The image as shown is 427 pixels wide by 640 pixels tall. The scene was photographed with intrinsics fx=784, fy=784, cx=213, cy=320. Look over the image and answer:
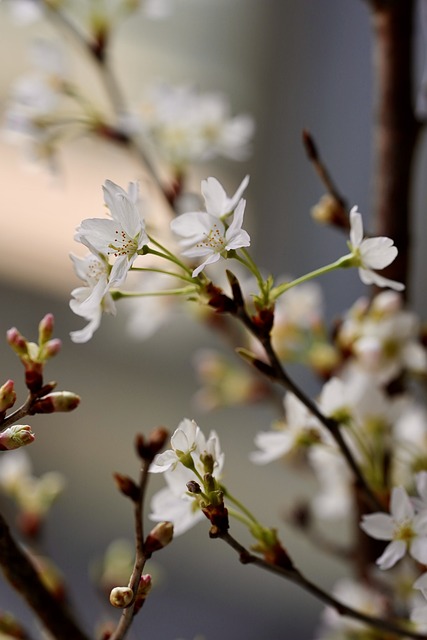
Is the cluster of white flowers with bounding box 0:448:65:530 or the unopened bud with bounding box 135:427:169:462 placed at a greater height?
the unopened bud with bounding box 135:427:169:462

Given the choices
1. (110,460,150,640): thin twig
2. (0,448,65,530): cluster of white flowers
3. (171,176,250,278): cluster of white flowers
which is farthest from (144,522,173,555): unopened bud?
(0,448,65,530): cluster of white flowers

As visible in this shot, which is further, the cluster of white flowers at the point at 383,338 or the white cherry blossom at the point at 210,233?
the cluster of white flowers at the point at 383,338

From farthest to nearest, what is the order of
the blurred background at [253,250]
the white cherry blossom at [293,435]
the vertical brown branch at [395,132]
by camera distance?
1. the blurred background at [253,250]
2. the vertical brown branch at [395,132]
3. the white cherry blossom at [293,435]

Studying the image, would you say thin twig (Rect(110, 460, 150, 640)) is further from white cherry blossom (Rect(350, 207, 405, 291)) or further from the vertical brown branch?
the vertical brown branch

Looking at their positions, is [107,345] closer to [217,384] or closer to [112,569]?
[217,384]

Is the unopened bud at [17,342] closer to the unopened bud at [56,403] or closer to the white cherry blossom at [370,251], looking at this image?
the unopened bud at [56,403]

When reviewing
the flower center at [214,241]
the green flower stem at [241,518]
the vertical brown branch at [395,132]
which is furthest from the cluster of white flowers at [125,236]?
the vertical brown branch at [395,132]
